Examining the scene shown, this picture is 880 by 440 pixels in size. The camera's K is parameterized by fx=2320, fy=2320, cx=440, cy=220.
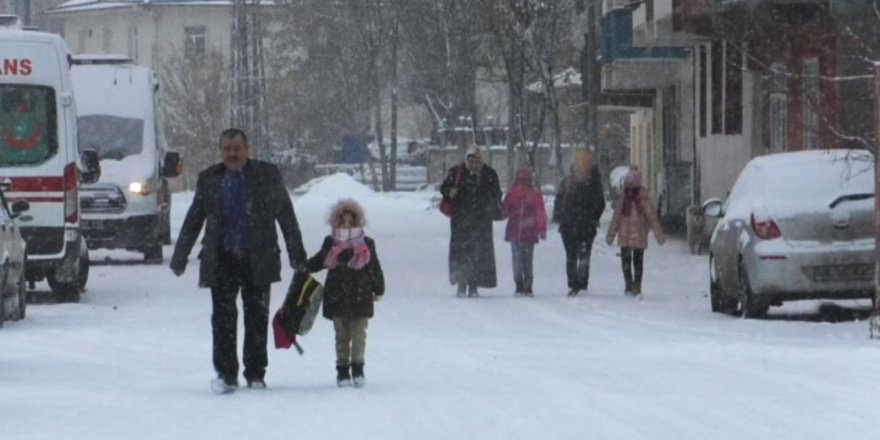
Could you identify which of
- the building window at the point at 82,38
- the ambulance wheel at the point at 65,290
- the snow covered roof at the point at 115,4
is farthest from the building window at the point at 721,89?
the building window at the point at 82,38

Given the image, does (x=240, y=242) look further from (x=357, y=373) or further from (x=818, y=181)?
(x=818, y=181)

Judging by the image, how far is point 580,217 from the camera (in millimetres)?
24812

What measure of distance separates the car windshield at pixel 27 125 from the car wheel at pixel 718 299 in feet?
21.8

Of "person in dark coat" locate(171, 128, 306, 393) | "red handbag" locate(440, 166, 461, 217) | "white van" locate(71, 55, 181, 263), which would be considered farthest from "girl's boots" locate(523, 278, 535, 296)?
"person in dark coat" locate(171, 128, 306, 393)

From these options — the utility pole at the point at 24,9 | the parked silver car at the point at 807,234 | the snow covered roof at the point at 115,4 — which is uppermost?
the snow covered roof at the point at 115,4

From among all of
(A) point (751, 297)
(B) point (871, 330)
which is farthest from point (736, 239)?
(B) point (871, 330)

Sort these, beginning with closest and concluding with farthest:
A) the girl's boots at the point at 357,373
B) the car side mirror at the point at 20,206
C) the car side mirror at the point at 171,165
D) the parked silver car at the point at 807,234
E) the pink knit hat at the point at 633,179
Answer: the girl's boots at the point at 357,373 < the parked silver car at the point at 807,234 < the car side mirror at the point at 20,206 < the pink knit hat at the point at 633,179 < the car side mirror at the point at 171,165

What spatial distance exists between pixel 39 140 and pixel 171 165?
10204 millimetres

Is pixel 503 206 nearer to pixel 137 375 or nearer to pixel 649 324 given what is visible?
pixel 649 324

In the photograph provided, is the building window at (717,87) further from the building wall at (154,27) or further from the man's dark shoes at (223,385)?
the building wall at (154,27)

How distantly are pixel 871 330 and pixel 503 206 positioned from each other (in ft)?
26.6

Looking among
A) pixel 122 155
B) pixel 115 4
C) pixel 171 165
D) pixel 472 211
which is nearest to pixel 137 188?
pixel 122 155

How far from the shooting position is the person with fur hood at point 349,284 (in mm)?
13625

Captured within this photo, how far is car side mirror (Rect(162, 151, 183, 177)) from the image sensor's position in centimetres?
3328
